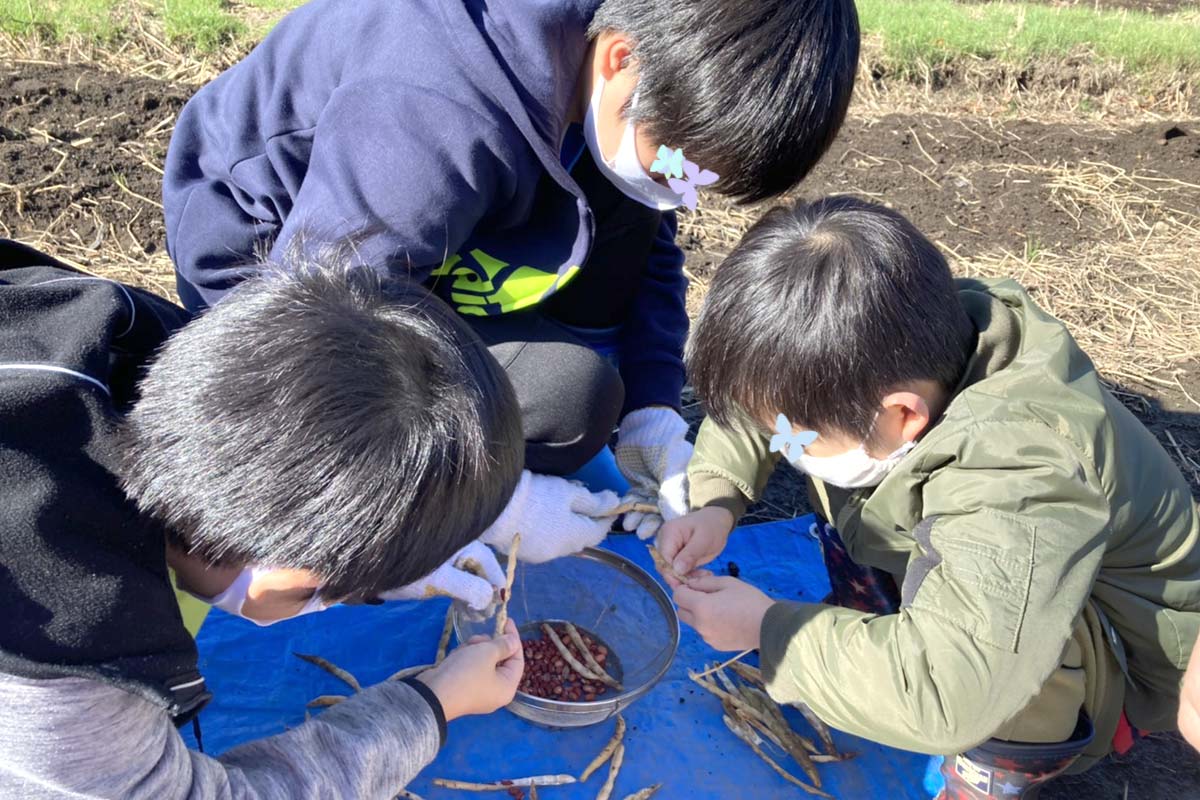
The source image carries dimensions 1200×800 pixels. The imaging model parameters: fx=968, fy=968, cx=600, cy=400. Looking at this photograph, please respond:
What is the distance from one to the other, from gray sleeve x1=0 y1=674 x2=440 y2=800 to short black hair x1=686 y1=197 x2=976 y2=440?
0.72m

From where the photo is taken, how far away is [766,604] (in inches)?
68.9

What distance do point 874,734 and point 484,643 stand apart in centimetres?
64

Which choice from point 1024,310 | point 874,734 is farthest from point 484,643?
point 1024,310

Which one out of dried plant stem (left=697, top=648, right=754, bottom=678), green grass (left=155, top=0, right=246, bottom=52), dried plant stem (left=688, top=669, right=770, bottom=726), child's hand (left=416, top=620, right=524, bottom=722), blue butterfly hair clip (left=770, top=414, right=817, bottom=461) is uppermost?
green grass (left=155, top=0, right=246, bottom=52)

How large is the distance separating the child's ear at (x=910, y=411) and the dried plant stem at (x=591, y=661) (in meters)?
0.75

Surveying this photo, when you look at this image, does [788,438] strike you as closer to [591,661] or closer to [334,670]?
[591,661]

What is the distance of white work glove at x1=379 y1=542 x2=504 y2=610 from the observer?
69.7 inches

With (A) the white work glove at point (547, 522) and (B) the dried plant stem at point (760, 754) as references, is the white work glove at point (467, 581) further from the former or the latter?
(B) the dried plant stem at point (760, 754)

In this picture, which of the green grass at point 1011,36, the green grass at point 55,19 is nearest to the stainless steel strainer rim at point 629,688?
the green grass at point 55,19

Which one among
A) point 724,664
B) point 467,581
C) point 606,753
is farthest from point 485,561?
point 724,664

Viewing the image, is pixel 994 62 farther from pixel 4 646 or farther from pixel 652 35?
pixel 4 646

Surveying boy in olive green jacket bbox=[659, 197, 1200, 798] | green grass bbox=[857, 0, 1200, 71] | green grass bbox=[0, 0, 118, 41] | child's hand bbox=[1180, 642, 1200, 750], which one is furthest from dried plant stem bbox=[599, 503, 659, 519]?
green grass bbox=[857, 0, 1200, 71]

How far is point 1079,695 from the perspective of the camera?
64.7 inches

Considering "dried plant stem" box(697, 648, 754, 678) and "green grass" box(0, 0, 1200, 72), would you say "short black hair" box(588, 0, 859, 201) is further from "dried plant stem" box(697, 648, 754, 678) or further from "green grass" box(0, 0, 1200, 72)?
"green grass" box(0, 0, 1200, 72)
